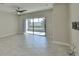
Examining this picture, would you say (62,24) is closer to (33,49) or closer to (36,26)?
(33,49)

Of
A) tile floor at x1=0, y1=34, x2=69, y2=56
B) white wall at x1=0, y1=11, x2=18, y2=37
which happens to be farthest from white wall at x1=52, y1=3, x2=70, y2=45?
white wall at x1=0, y1=11, x2=18, y2=37

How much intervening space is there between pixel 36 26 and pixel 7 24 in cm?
264

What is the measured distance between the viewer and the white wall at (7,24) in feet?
28.7

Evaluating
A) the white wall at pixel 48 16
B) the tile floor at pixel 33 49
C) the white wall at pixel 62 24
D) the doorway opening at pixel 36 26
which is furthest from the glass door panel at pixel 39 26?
the tile floor at pixel 33 49

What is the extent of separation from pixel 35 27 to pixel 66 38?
527cm

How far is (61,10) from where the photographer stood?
5625mm

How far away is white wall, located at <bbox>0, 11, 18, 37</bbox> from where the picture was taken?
28.7 ft

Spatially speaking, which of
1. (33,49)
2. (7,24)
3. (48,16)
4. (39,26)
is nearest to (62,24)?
(33,49)

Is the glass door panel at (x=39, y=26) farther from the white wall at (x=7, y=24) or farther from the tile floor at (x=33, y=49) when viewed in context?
the tile floor at (x=33, y=49)

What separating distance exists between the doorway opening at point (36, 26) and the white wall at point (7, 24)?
4.07 ft

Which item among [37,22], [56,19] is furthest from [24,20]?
[56,19]

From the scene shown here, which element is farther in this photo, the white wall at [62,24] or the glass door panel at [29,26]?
the glass door panel at [29,26]

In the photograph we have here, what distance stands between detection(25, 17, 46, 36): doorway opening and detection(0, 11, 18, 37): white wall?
4.07ft

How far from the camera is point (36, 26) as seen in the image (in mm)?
10297
